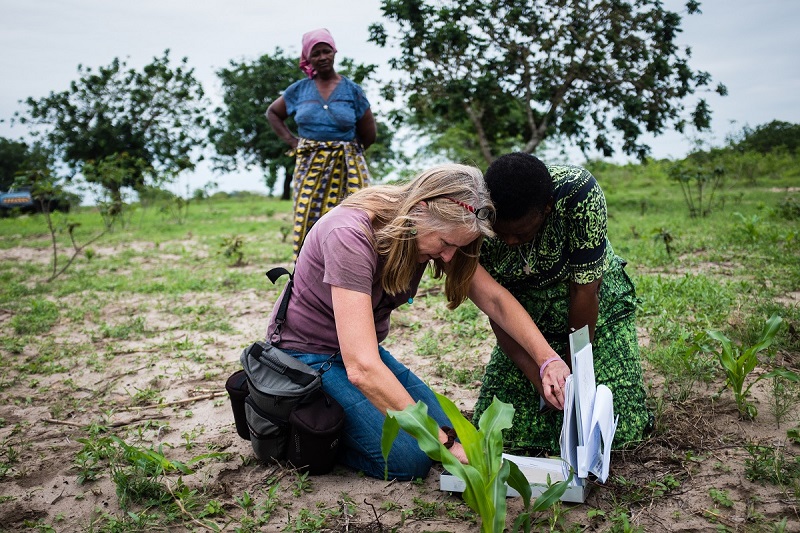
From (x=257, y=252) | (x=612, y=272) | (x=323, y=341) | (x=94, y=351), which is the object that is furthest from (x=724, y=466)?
(x=257, y=252)

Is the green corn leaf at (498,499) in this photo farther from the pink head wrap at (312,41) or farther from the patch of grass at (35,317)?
the patch of grass at (35,317)

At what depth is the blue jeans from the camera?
2428mm

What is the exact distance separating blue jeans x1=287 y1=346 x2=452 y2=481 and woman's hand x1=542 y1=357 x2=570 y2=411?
516 mm

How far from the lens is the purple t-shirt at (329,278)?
2.30 m

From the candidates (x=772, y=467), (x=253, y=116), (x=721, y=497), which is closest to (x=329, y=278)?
(x=721, y=497)

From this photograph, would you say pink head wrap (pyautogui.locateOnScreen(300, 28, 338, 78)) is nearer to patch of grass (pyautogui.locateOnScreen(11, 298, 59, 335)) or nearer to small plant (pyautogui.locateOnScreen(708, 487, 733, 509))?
patch of grass (pyautogui.locateOnScreen(11, 298, 59, 335))

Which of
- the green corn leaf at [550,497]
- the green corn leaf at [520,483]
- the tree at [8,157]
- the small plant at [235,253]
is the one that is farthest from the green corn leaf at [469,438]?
the tree at [8,157]

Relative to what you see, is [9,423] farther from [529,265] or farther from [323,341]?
[529,265]

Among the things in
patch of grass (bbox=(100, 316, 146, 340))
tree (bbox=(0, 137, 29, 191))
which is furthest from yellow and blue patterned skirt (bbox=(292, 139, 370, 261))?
tree (bbox=(0, 137, 29, 191))

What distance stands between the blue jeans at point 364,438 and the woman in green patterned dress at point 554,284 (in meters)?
0.50

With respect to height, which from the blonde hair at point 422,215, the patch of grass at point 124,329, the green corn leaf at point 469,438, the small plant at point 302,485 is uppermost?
the blonde hair at point 422,215

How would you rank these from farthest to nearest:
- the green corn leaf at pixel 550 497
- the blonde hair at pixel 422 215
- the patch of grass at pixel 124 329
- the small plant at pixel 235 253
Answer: the small plant at pixel 235 253
the patch of grass at pixel 124 329
the blonde hair at pixel 422 215
the green corn leaf at pixel 550 497

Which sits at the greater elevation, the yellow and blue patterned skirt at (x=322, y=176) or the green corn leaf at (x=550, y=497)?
the yellow and blue patterned skirt at (x=322, y=176)

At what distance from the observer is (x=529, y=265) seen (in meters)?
2.66
